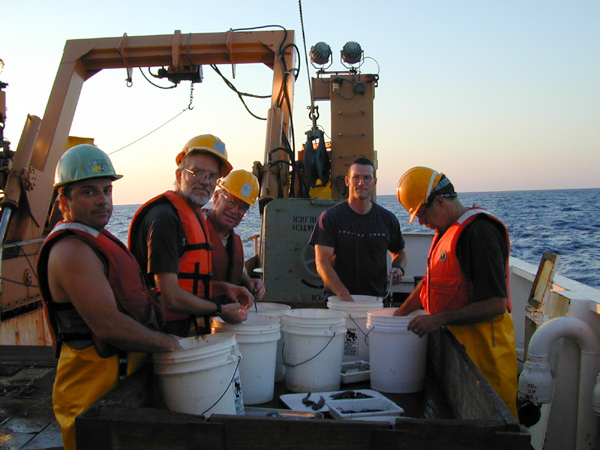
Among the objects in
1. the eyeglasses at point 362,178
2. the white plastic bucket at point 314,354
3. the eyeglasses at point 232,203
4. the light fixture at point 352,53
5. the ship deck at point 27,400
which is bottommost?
the ship deck at point 27,400

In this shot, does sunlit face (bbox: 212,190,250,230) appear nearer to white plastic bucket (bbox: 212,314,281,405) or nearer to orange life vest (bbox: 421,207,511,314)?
white plastic bucket (bbox: 212,314,281,405)

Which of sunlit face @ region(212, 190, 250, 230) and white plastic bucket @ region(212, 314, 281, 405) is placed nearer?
white plastic bucket @ region(212, 314, 281, 405)

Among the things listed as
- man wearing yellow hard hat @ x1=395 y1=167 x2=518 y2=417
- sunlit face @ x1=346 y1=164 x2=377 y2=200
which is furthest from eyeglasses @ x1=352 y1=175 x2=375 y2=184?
man wearing yellow hard hat @ x1=395 y1=167 x2=518 y2=417

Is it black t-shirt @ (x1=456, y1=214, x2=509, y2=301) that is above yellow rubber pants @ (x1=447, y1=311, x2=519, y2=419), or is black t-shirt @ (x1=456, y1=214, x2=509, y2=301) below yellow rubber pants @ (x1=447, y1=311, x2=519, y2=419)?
above

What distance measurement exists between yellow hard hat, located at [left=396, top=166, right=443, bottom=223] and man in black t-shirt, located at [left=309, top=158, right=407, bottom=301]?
1.37 m

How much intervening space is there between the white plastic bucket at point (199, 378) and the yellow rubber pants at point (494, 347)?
4.87ft

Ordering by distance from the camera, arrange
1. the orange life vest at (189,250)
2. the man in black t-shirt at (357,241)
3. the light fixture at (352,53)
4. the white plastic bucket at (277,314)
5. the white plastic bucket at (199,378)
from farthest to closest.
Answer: the light fixture at (352,53), the man in black t-shirt at (357,241), the white plastic bucket at (277,314), the orange life vest at (189,250), the white plastic bucket at (199,378)

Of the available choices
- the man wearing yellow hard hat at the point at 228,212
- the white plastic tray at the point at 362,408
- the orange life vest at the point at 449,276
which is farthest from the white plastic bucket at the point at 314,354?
the man wearing yellow hard hat at the point at 228,212

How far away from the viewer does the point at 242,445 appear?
1935mm

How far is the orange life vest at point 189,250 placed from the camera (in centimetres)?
312

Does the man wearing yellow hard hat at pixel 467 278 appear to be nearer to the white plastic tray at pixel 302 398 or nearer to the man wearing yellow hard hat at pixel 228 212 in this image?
the white plastic tray at pixel 302 398

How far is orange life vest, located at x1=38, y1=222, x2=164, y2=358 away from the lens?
2.40 meters

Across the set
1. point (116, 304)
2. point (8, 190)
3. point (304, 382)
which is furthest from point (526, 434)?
point (8, 190)

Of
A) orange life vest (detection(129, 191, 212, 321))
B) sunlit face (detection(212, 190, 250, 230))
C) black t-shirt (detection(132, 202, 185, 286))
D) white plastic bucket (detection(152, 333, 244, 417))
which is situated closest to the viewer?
white plastic bucket (detection(152, 333, 244, 417))
